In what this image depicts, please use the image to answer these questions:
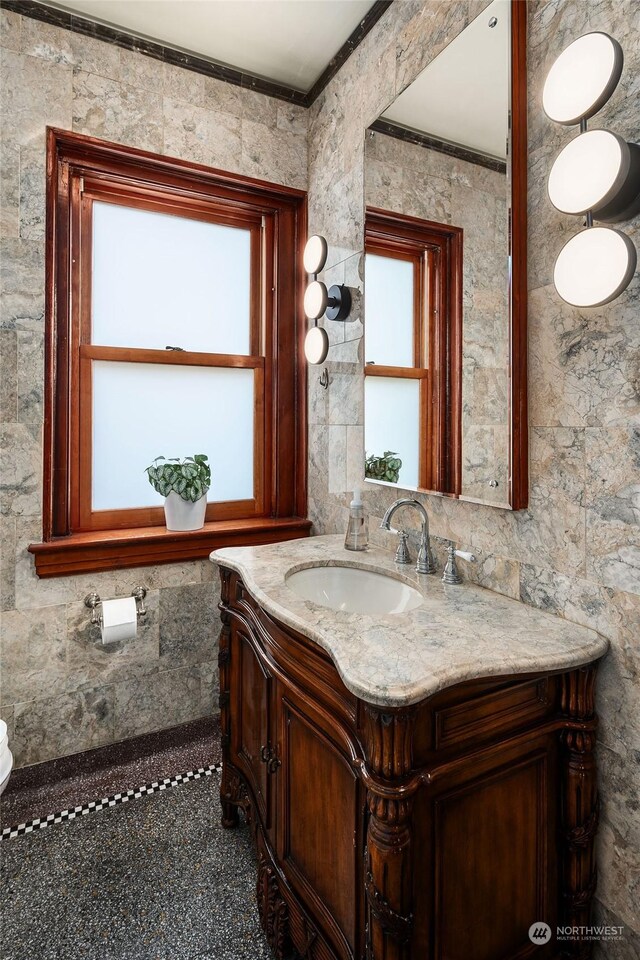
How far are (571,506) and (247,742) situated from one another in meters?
1.12

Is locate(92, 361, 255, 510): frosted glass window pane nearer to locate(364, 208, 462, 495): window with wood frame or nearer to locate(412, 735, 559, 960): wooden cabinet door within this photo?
locate(364, 208, 462, 495): window with wood frame

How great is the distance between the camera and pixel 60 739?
1.95 metres

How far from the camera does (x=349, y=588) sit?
5.34ft

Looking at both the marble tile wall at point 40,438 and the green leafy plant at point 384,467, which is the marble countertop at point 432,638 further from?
the marble tile wall at point 40,438

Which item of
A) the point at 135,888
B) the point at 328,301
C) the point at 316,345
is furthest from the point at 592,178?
the point at 135,888

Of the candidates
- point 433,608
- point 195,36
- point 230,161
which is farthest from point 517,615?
point 195,36

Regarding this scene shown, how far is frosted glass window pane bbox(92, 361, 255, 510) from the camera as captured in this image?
6.95 ft

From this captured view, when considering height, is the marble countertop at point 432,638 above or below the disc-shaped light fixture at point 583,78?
below

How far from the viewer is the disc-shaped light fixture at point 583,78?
0.98 m

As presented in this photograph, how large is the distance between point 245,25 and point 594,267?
175 cm

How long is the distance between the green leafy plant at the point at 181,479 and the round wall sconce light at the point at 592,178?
1.47 m

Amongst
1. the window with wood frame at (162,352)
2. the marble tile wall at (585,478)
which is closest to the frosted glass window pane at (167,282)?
the window with wood frame at (162,352)

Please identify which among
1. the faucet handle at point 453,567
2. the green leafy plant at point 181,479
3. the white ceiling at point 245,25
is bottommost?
the faucet handle at point 453,567

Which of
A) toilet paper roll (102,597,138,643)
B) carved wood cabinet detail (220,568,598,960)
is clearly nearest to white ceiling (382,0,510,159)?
carved wood cabinet detail (220,568,598,960)
